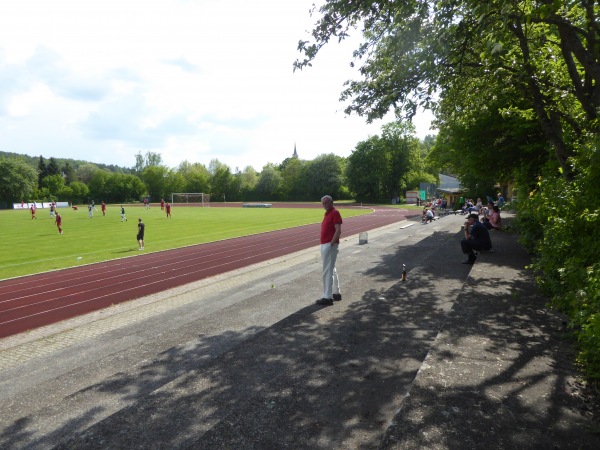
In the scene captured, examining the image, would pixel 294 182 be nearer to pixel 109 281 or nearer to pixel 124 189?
pixel 124 189

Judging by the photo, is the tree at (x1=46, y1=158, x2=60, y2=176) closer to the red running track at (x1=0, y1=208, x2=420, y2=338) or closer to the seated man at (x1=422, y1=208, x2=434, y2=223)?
the red running track at (x1=0, y1=208, x2=420, y2=338)

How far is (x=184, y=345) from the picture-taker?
19.4ft

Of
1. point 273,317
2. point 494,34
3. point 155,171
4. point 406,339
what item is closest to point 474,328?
point 406,339

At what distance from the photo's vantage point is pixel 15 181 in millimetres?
88938

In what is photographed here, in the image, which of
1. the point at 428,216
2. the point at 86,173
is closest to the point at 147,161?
the point at 86,173

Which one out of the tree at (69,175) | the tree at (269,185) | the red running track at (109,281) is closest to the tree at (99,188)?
the tree at (69,175)

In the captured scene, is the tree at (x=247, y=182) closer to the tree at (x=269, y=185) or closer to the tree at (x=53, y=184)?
the tree at (x=269, y=185)

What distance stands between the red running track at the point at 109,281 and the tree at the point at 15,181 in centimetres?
9248

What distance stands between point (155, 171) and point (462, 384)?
122249 millimetres

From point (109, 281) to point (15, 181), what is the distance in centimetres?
9777

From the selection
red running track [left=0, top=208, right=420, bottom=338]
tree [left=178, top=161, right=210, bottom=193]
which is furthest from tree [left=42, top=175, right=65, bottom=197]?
red running track [left=0, top=208, right=420, bottom=338]

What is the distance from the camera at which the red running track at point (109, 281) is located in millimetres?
10047

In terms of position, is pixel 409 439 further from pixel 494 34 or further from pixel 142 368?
pixel 494 34

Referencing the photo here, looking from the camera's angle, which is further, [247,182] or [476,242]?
[247,182]
